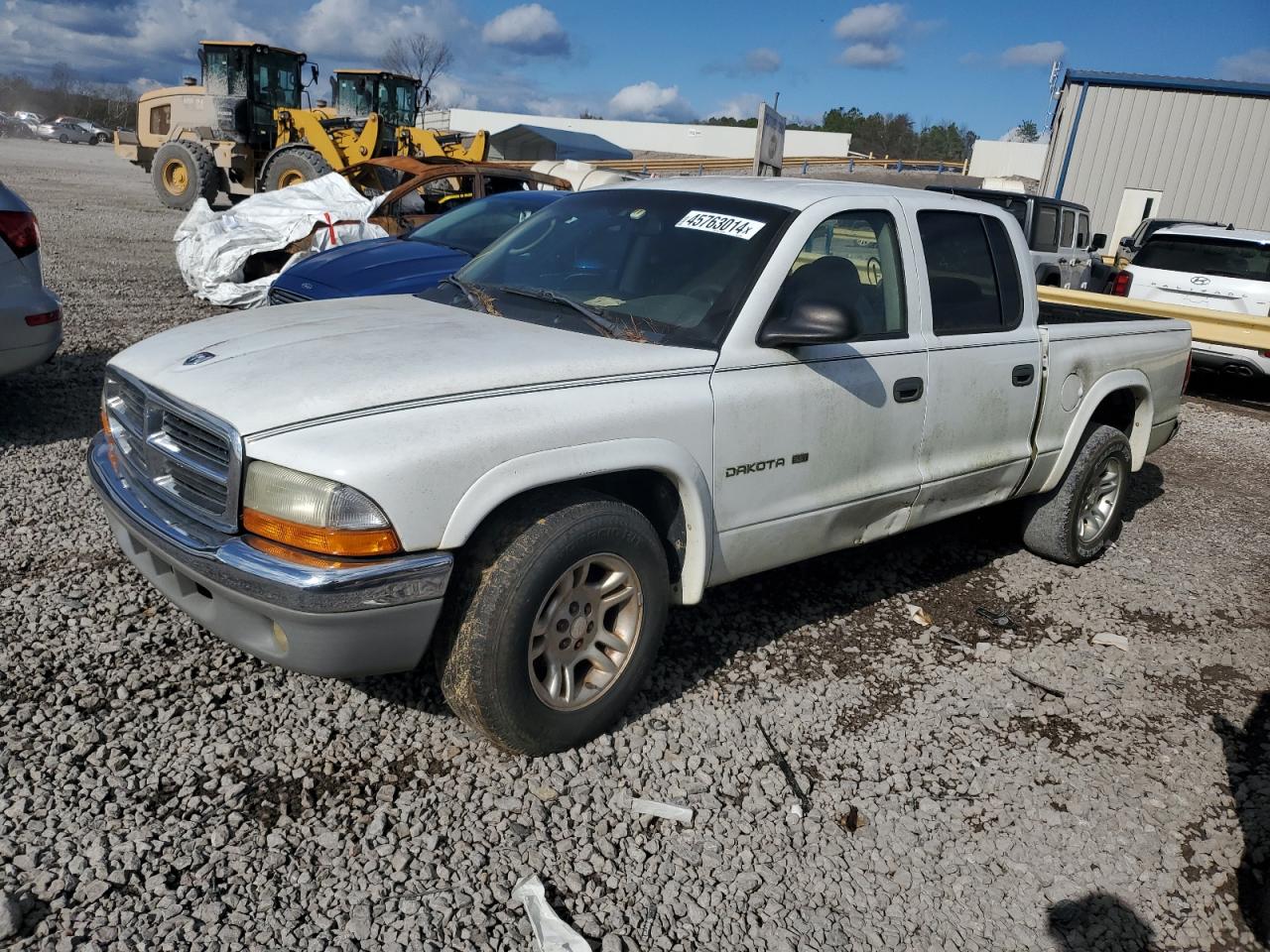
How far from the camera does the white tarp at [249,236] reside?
33.0 ft

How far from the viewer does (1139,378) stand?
5.23 meters

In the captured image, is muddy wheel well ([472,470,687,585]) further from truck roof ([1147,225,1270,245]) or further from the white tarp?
truck roof ([1147,225,1270,245])

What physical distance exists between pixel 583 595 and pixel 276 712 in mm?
1136

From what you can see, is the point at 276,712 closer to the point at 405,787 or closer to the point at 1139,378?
the point at 405,787

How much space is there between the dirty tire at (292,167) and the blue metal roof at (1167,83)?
51.7 feet

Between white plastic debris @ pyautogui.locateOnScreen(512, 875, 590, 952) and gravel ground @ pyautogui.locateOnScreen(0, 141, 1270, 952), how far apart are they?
45mm

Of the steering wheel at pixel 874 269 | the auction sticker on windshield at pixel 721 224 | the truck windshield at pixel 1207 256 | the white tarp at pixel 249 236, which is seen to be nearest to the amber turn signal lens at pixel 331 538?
the auction sticker on windshield at pixel 721 224

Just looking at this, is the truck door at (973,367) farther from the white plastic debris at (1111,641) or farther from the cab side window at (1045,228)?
the cab side window at (1045,228)

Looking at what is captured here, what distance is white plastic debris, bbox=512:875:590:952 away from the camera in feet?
7.88

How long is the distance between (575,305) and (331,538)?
1399 mm

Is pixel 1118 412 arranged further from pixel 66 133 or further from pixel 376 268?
pixel 66 133

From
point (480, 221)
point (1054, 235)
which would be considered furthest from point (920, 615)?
point (1054, 235)

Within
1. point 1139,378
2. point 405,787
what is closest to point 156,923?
point 405,787

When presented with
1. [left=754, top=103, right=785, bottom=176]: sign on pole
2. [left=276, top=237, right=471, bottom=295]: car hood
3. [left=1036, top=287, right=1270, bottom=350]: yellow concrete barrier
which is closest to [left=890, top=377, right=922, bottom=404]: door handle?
[left=276, top=237, right=471, bottom=295]: car hood
